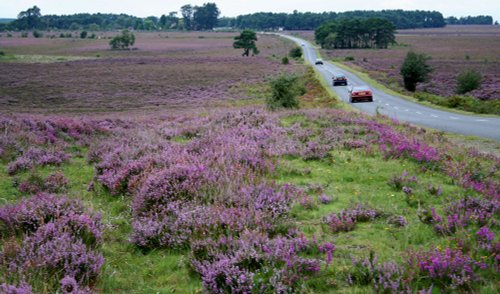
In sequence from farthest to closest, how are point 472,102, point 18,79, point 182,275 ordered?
1. point 18,79
2. point 472,102
3. point 182,275

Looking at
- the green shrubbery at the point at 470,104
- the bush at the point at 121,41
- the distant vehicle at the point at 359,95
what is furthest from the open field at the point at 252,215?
the bush at the point at 121,41

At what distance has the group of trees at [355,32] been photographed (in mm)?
158625

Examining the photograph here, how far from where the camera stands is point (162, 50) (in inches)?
5674

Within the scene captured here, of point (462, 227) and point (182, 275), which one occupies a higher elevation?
point (462, 227)

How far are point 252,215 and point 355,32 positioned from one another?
6575 inches

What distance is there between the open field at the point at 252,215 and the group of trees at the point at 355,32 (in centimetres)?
15277

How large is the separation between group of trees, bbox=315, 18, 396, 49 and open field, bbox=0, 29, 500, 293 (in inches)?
6015

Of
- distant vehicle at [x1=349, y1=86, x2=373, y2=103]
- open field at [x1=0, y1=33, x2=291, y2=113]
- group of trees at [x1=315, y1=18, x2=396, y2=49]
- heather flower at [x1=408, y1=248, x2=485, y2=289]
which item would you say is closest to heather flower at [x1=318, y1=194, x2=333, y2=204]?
heather flower at [x1=408, y1=248, x2=485, y2=289]

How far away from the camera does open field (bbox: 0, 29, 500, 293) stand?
524cm

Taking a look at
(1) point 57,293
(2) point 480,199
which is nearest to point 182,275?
(1) point 57,293

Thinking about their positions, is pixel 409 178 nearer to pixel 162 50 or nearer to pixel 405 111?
pixel 405 111

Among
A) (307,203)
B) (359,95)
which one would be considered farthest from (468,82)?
(307,203)

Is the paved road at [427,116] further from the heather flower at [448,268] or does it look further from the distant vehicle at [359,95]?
the heather flower at [448,268]

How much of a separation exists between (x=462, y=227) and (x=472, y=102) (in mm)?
37063
